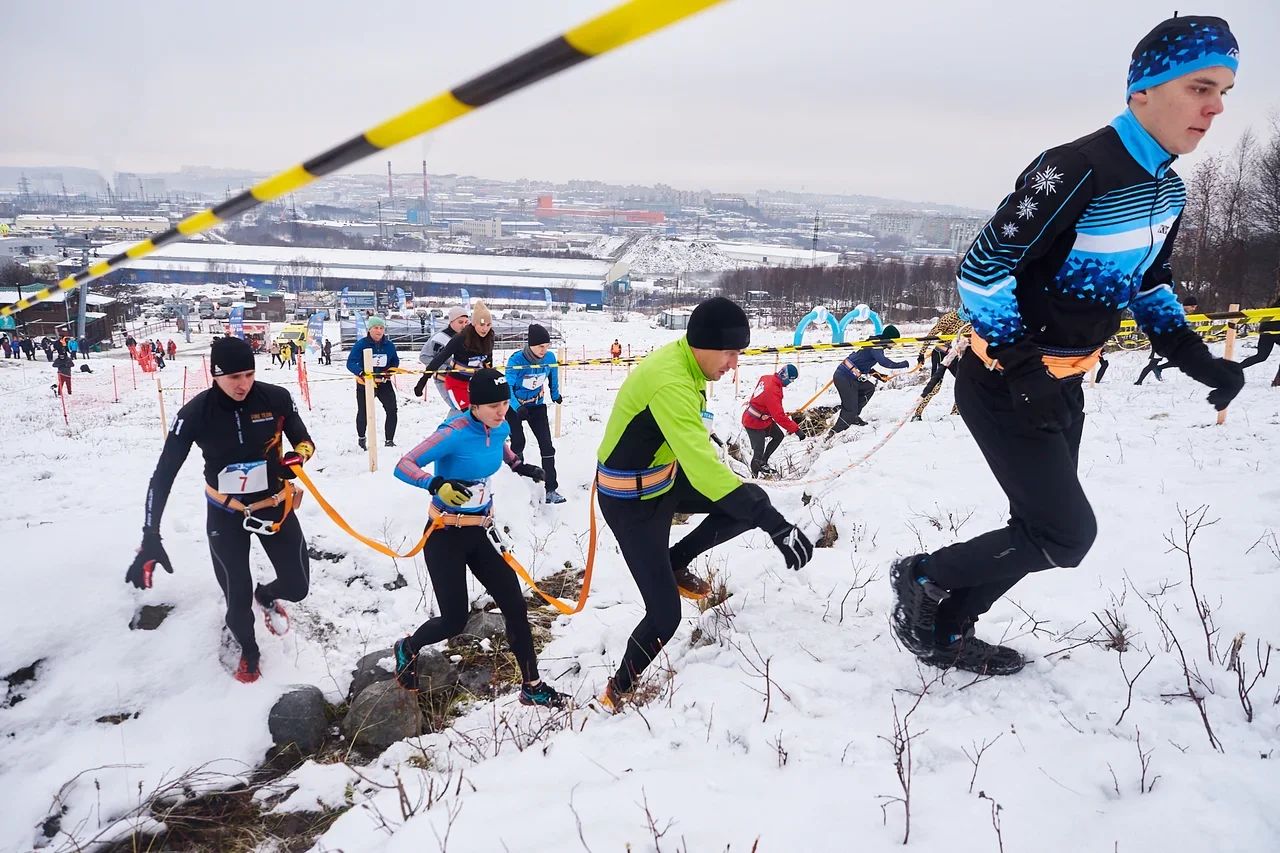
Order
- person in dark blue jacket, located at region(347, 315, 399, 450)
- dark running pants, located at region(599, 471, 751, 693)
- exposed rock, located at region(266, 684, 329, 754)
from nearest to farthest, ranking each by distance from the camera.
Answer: dark running pants, located at region(599, 471, 751, 693)
exposed rock, located at region(266, 684, 329, 754)
person in dark blue jacket, located at region(347, 315, 399, 450)

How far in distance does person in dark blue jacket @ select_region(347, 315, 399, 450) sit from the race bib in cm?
499

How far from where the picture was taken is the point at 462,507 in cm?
393

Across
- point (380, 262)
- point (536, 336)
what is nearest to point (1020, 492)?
point (536, 336)

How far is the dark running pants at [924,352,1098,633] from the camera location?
2484 mm

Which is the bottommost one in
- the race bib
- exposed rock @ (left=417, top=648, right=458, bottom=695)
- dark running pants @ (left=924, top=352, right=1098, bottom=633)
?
exposed rock @ (left=417, top=648, right=458, bottom=695)

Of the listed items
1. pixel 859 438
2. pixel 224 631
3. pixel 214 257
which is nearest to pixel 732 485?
pixel 224 631

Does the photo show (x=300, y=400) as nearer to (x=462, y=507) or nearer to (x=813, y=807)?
(x=462, y=507)

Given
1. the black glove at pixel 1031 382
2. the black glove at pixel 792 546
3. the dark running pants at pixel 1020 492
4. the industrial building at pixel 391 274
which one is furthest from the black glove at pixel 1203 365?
the industrial building at pixel 391 274

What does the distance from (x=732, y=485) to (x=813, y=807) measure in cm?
120

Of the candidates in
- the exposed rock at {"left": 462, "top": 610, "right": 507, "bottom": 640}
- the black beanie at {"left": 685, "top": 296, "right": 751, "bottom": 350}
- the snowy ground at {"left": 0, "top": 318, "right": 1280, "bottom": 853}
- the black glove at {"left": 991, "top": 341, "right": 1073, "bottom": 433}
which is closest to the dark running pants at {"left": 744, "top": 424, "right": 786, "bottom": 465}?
the snowy ground at {"left": 0, "top": 318, "right": 1280, "bottom": 853}

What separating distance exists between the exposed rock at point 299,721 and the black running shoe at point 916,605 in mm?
3294

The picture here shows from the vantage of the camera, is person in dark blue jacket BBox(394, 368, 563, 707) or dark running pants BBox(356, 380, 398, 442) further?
dark running pants BBox(356, 380, 398, 442)

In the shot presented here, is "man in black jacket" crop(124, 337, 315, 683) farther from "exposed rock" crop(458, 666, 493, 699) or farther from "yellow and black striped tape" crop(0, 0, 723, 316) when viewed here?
Answer: "yellow and black striped tape" crop(0, 0, 723, 316)

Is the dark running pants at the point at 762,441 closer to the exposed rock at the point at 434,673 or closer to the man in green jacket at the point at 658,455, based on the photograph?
the man in green jacket at the point at 658,455
